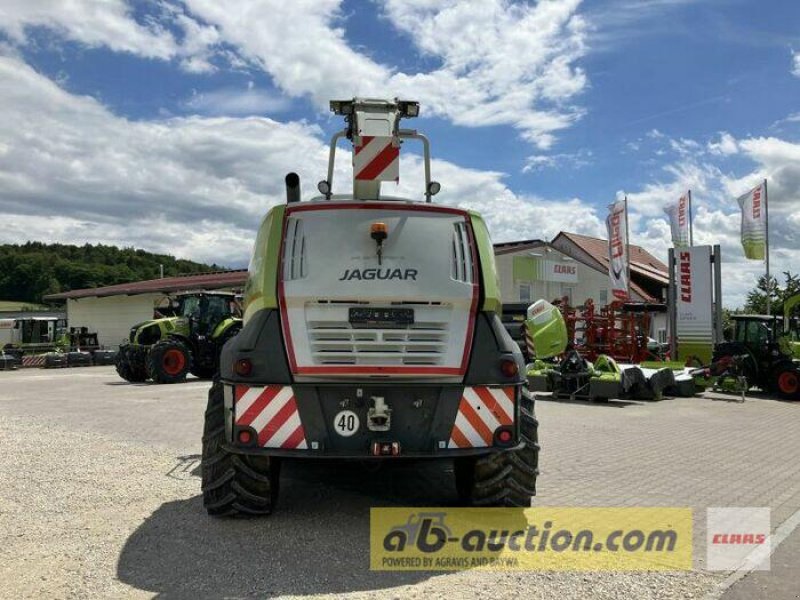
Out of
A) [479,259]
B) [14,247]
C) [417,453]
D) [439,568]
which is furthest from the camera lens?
[14,247]

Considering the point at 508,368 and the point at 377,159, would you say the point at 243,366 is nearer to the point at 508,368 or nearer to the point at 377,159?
the point at 508,368

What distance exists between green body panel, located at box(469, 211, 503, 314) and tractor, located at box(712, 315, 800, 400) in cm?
1497

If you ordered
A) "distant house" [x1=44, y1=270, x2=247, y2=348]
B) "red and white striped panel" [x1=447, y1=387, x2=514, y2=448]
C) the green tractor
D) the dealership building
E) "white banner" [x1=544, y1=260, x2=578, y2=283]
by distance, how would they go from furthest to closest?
"distant house" [x1=44, y1=270, x2=247, y2=348], "white banner" [x1=544, y1=260, x2=578, y2=283], the dealership building, the green tractor, "red and white striped panel" [x1=447, y1=387, x2=514, y2=448]

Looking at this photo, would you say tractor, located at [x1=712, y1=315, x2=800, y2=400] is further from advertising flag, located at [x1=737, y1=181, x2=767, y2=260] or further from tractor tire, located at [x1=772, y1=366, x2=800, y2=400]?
advertising flag, located at [x1=737, y1=181, x2=767, y2=260]

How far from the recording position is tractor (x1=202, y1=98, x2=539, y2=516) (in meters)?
4.97

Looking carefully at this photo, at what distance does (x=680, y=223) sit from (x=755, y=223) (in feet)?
8.06

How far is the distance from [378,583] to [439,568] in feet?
1.61

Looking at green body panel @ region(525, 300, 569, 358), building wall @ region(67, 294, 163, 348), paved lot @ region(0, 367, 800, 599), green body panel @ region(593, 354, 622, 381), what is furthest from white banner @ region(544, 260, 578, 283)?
paved lot @ region(0, 367, 800, 599)

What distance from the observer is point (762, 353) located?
18625 mm

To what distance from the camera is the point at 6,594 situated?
155 inches

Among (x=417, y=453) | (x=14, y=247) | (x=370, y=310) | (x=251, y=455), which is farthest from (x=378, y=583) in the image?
(x=14, y=247)

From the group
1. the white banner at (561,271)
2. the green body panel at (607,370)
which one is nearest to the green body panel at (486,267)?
the green body panel at (607,370)

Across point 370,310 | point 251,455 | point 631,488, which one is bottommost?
point 631,488

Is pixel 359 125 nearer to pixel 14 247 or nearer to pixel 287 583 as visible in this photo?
pixel 287 583
